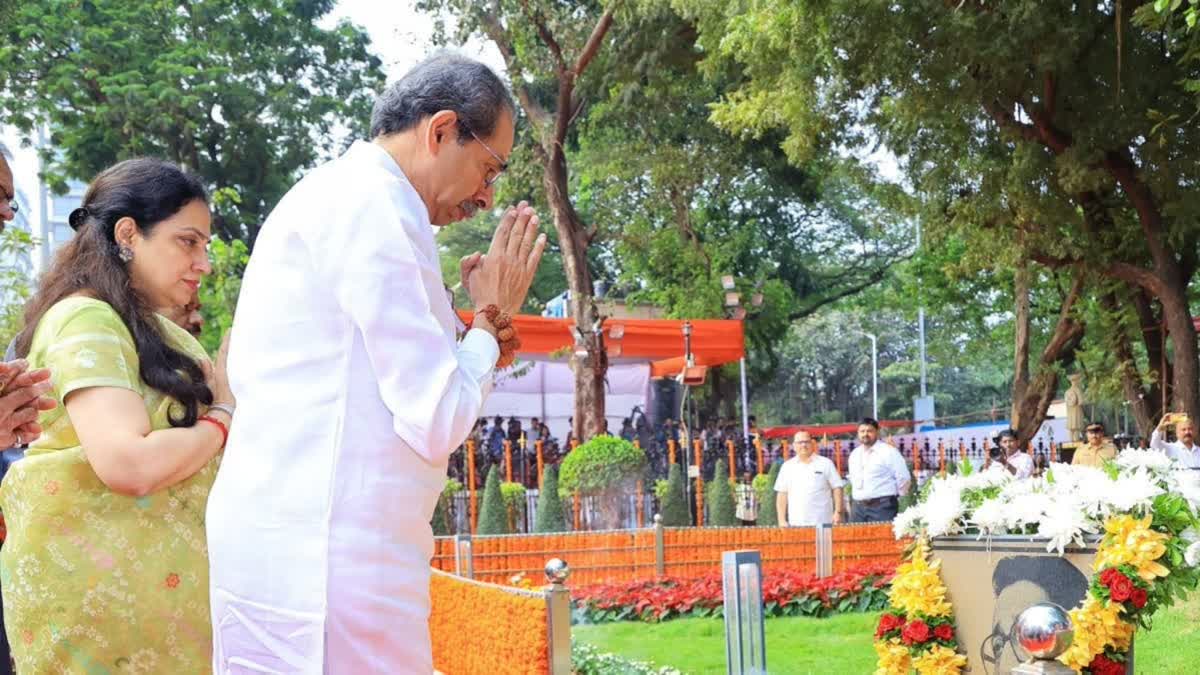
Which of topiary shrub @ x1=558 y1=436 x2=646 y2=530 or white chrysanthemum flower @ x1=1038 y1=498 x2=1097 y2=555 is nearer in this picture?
white chrysanthemum flower @ x1=1038 y1=498 x2=1097 y2=555

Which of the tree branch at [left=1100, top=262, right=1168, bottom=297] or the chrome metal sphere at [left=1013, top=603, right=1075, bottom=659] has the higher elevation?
the tree branch at [left=1100, top=262, right=1168, bottom=297]

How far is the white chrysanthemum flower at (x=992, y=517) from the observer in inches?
197

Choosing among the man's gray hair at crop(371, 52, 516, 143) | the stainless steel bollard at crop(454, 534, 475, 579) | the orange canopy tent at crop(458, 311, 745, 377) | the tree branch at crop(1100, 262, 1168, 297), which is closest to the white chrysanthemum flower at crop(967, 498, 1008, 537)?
the man's gray hair at crop(371, 52, 516, 143)

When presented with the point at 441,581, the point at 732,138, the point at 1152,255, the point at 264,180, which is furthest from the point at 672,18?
the point at 441,581

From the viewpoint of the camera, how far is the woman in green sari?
2.32 meters

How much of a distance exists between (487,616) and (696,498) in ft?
41.3

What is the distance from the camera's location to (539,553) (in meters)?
12.4

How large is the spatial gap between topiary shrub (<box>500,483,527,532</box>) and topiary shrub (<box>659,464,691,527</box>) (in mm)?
2017

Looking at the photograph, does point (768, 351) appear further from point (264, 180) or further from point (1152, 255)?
point (1152, 255)

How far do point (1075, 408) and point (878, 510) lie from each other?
1098 centimetres

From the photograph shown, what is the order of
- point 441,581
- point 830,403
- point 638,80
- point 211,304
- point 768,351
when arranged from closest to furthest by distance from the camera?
point 441,581, point 211,304, point 638,80, point 768,351, point 830,403

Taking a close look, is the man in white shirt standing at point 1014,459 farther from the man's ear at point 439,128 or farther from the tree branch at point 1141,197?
the man's ear at point 439,128

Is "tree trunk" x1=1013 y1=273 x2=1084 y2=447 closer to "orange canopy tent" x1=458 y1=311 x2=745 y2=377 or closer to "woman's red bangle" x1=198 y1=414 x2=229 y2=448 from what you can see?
"orange canopy tent" x1=458 y1=311 x2=745 y2=377

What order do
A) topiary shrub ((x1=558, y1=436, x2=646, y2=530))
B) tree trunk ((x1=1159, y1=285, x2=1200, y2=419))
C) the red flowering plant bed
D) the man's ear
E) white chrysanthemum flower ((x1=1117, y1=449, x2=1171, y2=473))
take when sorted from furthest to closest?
topiary shrub ((x1=558, y1=436, x2=646, y2=530)) < tree trunk ((x1=1159, y1=285, x2=1200, y2=419)) < the red flowering plant bed < white chrysanthemum flower ((x1=1117, y1=449, x2=1171, y2=473)) < the man's ear
